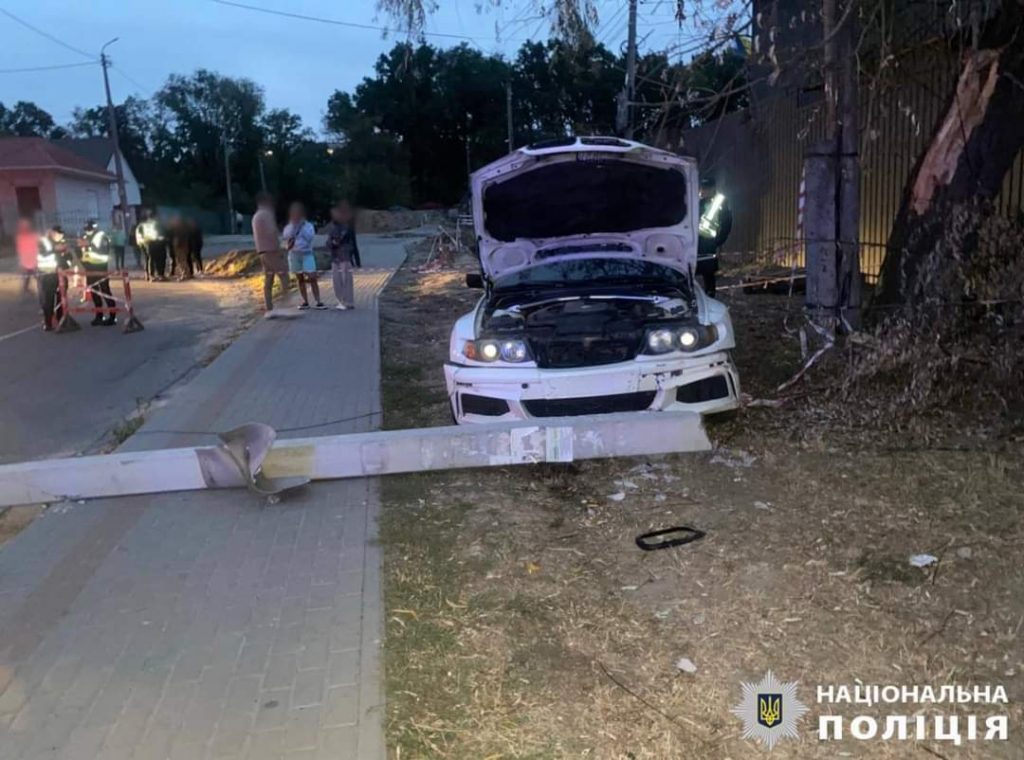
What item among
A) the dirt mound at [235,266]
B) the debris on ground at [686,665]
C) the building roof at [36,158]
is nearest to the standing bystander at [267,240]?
the dirt mound at [235,266]

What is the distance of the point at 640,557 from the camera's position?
4582 mm

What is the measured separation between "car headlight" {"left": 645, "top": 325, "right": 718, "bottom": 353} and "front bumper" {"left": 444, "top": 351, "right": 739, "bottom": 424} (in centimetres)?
9

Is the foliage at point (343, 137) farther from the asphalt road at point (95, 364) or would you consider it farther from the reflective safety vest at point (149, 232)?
the asphalt road at point (95, 364)

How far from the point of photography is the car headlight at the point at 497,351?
19.7 ft

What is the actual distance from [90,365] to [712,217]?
7748 mm

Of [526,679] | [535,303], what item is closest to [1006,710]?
[526,679]

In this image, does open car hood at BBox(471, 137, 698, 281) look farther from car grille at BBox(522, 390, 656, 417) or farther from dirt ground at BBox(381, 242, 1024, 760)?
dirt ground at BBox(381, 242, 1024, 760)

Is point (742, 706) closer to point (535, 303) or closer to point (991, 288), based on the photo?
point (535, 303)

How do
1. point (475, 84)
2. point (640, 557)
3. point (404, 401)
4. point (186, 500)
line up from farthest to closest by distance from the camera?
point (475, 84), point (404, 401), point (186, 500), point (640, 557)

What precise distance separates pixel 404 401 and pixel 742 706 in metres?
5.50

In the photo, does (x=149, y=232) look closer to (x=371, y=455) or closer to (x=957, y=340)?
(x=371, y=455)

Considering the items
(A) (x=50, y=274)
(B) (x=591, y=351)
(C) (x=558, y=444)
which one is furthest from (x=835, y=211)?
(A) (x=50, y=274)

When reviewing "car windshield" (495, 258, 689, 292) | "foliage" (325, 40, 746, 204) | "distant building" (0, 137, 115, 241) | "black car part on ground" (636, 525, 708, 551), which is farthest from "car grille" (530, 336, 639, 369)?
"distant building" (0, 137, 115, 241)

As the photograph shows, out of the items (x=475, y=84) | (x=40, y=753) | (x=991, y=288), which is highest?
(x=475, y=84)
